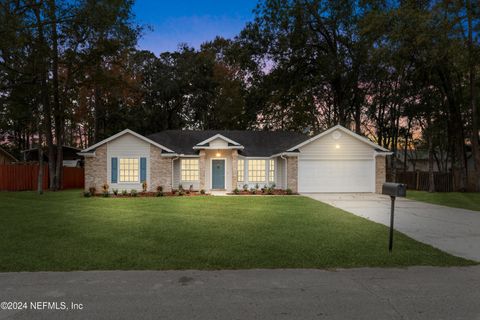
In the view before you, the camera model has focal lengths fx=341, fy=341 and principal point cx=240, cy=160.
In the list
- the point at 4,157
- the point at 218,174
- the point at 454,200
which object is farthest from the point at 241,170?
the point at 4,157

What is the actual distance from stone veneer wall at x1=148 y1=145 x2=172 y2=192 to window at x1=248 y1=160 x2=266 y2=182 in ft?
16.9

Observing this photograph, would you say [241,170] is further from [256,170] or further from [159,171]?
[159,171]

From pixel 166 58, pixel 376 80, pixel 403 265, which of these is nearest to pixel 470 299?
pixel 403 265

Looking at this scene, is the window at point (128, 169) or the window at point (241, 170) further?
the window at point (241, 170)

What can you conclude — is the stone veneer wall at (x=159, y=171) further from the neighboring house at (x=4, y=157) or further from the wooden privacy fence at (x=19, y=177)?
the neighboring house at (x=4, y=157)

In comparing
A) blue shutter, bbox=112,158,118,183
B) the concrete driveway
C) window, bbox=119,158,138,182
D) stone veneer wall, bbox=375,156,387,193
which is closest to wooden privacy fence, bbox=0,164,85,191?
blue shutter, bbox=112,158,118,183

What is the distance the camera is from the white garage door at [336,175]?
68.3 ft

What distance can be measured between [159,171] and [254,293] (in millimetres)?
16706

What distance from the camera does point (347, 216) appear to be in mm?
11172

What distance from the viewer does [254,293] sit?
14.5ft

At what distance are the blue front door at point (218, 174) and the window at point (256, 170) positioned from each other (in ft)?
5.73

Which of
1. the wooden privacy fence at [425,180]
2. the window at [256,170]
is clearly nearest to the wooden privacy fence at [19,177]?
the window at [256,170]

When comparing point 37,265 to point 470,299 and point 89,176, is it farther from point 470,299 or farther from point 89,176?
point 89,176

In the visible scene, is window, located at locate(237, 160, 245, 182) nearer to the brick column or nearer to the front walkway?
the brick column
